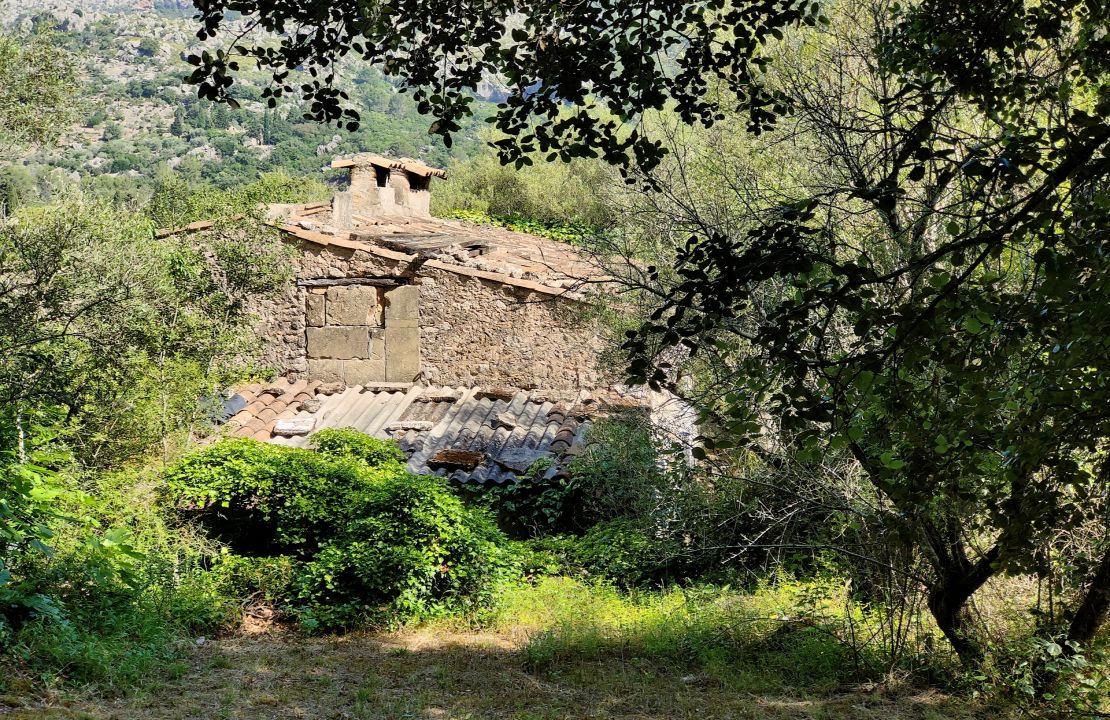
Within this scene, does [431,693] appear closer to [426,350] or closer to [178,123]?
[426,350]

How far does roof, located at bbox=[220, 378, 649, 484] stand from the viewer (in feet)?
37.7

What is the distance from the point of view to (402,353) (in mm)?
13586

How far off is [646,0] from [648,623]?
232 inches

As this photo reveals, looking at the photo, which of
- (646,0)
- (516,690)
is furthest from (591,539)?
(646,0)

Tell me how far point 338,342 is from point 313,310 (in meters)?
0.59

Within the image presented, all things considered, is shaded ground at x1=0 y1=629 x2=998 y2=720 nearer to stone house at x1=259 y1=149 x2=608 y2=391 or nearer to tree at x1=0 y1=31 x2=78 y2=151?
stone house at x1=259 y1=149 x2=608 y2=391

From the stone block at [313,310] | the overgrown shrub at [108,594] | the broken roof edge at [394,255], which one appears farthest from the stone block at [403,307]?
the overgrown shrub at [108,594]

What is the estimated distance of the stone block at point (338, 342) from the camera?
1368 cm

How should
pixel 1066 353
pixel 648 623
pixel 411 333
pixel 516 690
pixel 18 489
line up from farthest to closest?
pixel 411 333, pixel 648 623, pixel 516 690, pixel 18 489, pixel 1066 353

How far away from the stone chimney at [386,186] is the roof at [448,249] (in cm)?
95

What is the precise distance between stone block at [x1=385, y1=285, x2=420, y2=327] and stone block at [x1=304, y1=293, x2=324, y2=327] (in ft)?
3.33

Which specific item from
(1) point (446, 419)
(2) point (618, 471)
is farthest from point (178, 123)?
(2) point (618, 471)

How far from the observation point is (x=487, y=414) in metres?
12.6

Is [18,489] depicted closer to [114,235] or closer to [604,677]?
[604,677]
